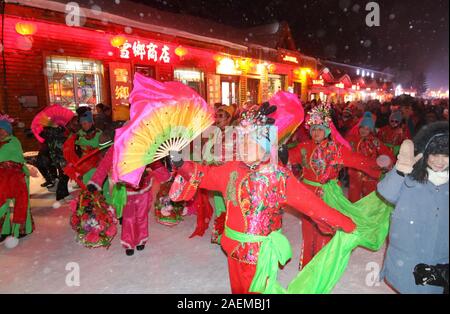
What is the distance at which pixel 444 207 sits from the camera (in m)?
2.44

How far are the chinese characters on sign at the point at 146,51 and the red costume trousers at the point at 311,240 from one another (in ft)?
30.5

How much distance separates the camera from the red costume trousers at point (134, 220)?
4.98 metres

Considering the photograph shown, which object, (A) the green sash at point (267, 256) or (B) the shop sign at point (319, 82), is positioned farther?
(B) the shop sign at point (319, 82)

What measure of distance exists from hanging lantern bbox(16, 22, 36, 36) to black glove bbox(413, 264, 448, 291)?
32.2 ft

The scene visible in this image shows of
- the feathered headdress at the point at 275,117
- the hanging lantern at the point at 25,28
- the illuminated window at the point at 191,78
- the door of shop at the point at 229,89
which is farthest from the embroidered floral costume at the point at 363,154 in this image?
the door of shop at the point at 229,89

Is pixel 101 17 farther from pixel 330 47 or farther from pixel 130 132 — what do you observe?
pixel 330 47

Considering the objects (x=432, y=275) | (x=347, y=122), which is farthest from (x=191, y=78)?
(x=432, y=275)

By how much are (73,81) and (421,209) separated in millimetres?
10166

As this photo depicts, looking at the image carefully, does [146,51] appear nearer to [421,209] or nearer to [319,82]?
[421,209]

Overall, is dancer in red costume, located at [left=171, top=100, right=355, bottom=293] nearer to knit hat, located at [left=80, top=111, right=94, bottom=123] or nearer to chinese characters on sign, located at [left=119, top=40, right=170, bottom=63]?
knit hat, located at [left=80, top=111, right=94, bottom=123]

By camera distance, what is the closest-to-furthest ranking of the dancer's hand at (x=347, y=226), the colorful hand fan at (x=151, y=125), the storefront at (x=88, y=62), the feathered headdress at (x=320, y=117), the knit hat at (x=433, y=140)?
the knit hat at (x=433, y=140) < the colorful hand fan at (x=151, y=125) < the dancer's hand at (x=347, y=226) < the feathered headdress at (x=320, y=117) < the storefront at (x=88, y=62)

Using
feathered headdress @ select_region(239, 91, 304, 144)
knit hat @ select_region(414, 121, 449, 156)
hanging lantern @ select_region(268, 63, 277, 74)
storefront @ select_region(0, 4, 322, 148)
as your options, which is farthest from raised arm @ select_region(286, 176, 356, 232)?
hanging lantern @ select_region(268, 63, 277, 74)

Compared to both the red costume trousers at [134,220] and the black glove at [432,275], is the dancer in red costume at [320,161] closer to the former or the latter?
the black glove at [432,275]

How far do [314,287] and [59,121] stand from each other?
5664 mm
